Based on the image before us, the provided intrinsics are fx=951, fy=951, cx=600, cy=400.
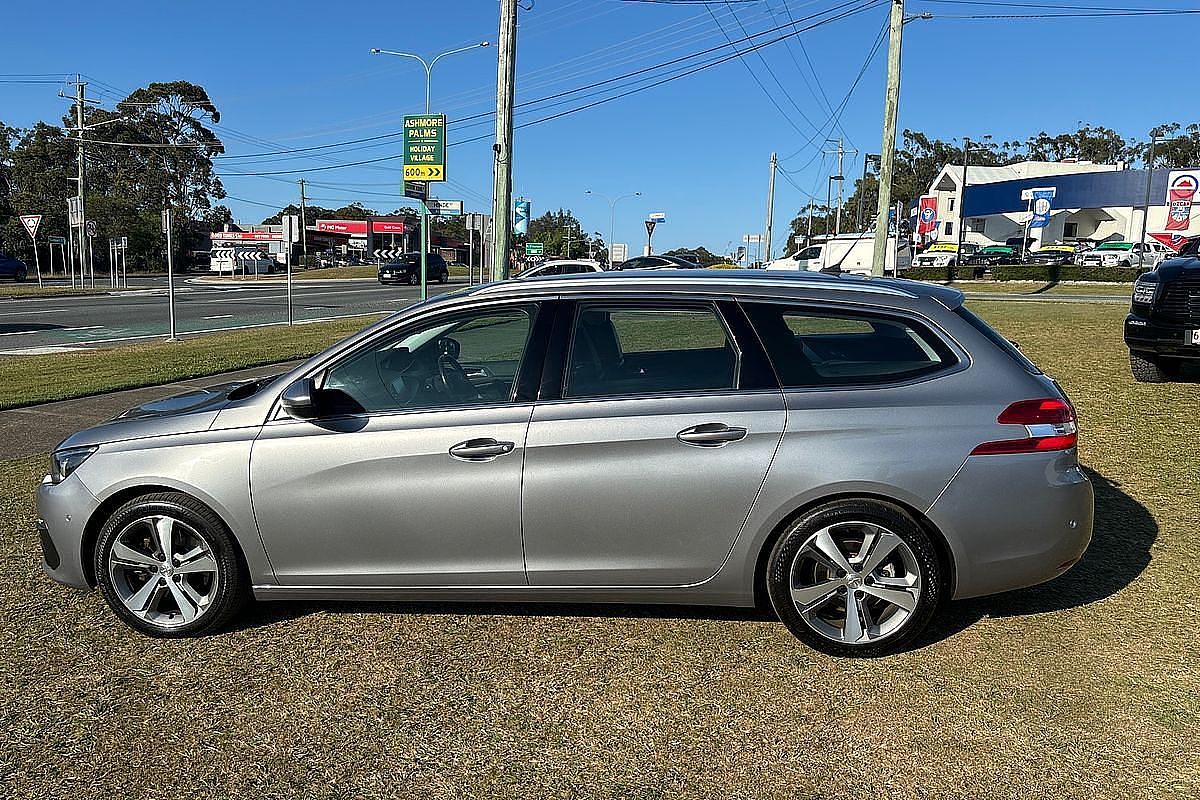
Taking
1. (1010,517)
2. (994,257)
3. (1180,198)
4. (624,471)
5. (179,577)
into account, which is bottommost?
(179,577)

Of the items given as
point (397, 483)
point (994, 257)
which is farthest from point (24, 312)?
point (994, 257)

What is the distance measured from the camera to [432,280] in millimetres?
53094

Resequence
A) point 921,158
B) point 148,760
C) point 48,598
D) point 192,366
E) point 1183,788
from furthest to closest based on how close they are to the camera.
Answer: point 921,158 < point 192,366 < point 48,598 < point 148,760 < point 1183,788

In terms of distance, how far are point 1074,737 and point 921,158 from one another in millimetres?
132209

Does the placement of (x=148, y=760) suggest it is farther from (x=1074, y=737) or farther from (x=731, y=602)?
(x=1074, y=737)

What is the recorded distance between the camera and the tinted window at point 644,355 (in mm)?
4043

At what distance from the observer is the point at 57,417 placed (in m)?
9.34

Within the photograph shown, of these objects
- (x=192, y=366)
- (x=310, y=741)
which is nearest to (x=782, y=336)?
(x=310, y=741)

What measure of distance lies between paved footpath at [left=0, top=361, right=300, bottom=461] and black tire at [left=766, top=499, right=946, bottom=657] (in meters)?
6.53

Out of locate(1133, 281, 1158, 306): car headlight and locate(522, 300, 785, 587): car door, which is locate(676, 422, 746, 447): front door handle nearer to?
locate(522, 300, 785, 587): car door

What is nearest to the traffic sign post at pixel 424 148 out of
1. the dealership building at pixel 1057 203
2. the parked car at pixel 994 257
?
the dealership building at pixel 1057 203

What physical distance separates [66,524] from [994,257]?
70.1 meters

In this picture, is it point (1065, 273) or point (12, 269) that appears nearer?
point (1065, 273)

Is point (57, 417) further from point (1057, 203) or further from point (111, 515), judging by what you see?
point (1057, 203)
